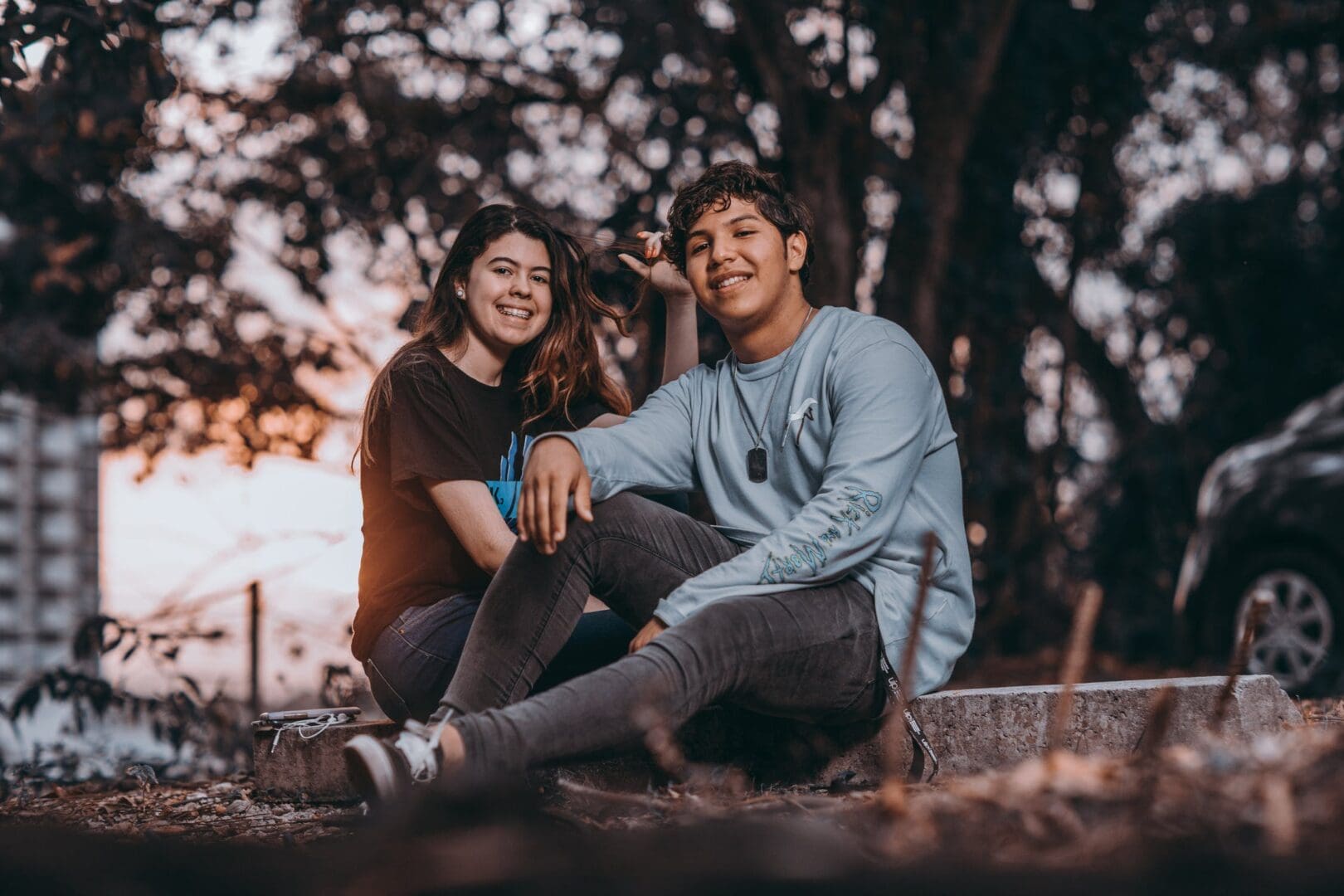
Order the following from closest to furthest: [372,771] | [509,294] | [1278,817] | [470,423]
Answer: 1. [1278,817]
2. [372,771]
3. [470,423]
4. [509,294]

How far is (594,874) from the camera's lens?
4.89 feet

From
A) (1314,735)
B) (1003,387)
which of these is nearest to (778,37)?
(1003,387)

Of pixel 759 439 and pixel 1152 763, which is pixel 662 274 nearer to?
pixel 759 439

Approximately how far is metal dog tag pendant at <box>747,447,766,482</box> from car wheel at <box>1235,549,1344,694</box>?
11.8 ft

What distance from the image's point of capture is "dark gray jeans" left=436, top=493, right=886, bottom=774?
2404 millimetres

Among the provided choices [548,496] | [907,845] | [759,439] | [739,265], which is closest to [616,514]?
[548,496]

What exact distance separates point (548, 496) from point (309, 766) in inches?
56.8

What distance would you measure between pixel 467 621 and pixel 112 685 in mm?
3179

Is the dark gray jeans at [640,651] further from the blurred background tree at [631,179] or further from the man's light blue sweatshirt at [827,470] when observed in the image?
the blurred background tree at [631,179]

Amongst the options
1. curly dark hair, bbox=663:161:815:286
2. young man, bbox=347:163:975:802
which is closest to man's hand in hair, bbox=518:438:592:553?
young man, bbox=347:163:975:802

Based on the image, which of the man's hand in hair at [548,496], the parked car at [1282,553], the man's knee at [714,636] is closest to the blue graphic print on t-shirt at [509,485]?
the man's hand in hair at [548,496]

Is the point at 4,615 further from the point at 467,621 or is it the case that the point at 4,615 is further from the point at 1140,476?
the point at 467,621

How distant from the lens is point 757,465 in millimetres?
3180

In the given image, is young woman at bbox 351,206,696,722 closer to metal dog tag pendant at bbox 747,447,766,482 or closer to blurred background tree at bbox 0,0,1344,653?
metal dog tag pendant at bbox 747,447,766,482
